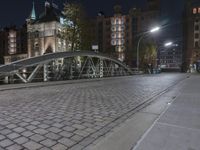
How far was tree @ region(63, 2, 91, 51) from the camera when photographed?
29828 mm

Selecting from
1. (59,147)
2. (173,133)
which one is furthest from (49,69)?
(173,133)

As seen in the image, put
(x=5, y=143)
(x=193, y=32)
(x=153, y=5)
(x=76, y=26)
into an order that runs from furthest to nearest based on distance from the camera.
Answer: (x=153, y=5)
(x=193, y=32)
(x=76, y=26)
(x=5, y=143)

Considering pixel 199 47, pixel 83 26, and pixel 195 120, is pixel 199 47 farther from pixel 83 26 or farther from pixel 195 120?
pixel 195 120

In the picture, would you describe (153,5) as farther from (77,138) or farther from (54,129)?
(77,138)

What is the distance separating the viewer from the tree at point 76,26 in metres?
29.8

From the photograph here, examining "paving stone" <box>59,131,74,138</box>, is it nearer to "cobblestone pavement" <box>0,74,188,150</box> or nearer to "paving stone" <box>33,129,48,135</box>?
"cobblestone pavement" <box>0,74,188,150</box>

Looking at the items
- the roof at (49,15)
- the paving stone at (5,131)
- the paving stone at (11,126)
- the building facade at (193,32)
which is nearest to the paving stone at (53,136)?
the paving stone at (5,131)

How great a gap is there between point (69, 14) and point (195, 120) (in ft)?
93.2

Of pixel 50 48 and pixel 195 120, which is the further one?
pixel 50 48

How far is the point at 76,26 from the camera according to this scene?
99.5 feet

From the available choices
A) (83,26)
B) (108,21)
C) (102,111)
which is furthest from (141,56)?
(102,111)

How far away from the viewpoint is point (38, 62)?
53.8ft

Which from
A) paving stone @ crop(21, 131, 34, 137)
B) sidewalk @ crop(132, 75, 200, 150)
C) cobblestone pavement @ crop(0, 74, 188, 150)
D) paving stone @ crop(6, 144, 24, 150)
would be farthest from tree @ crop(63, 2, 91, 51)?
paving stone @ crop(6, 144, 24, 150)

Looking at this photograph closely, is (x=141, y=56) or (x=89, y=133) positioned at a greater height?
(x=141, y=56)
